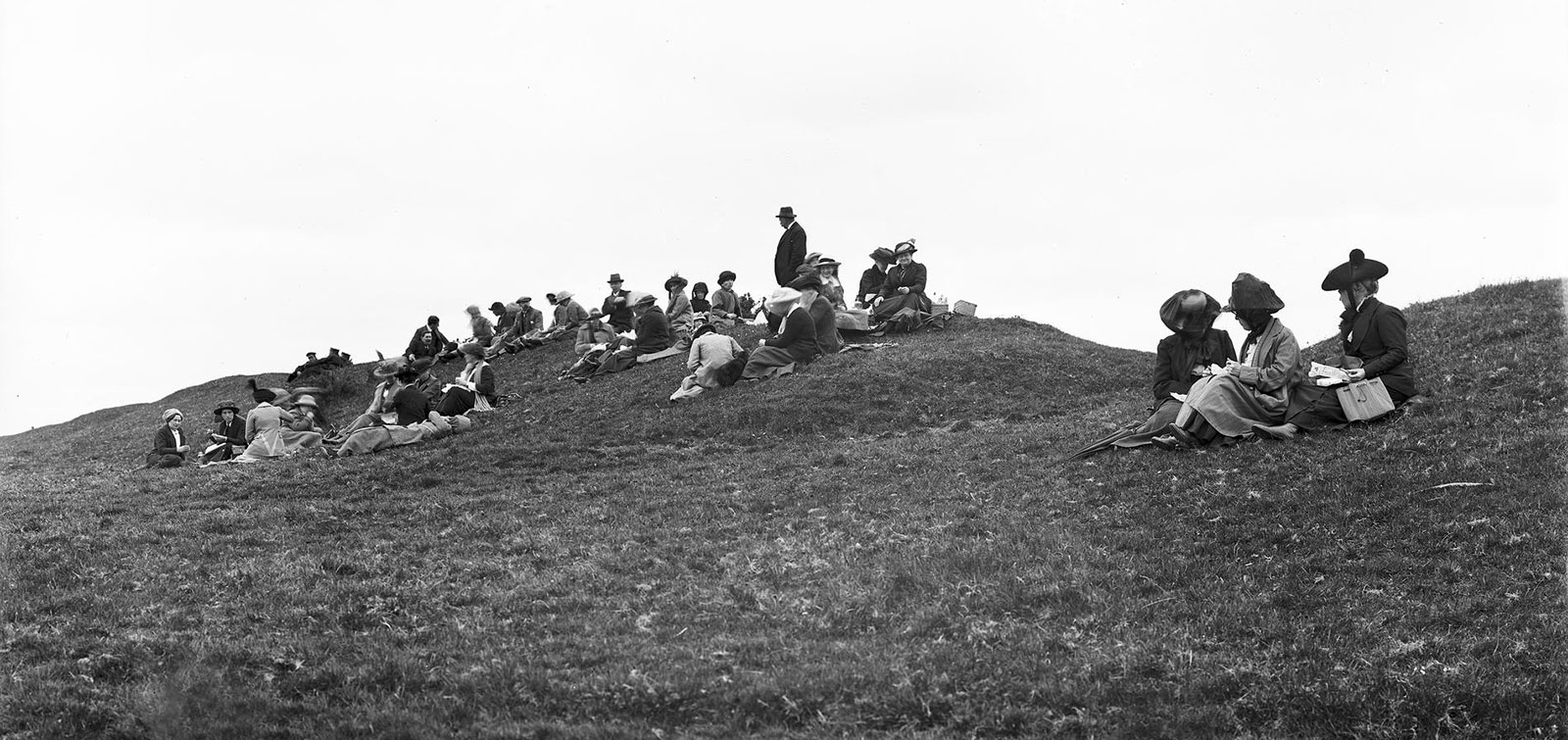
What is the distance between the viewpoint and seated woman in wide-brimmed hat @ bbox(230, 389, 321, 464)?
70.6 feet

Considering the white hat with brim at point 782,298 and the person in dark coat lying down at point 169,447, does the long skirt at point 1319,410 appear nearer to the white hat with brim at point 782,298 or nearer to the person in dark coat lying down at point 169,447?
the white hat with brim at point 782,298

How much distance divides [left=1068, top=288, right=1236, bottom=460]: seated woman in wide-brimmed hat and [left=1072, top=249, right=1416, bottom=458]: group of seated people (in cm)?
45

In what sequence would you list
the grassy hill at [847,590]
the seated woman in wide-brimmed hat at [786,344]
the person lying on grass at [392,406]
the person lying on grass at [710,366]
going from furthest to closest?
the seated woman in wide-brimmed hat at [786,344]
the person lying on grass at [710,366]
the person lying on grass at [392,406]
the grassy hill at [847,590]

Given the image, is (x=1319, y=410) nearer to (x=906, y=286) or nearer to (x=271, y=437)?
(x=906, y=286)

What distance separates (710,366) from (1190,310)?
978 centimetres

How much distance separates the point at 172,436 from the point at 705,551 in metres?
15.7

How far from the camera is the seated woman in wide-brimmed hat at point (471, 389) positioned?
23500mm

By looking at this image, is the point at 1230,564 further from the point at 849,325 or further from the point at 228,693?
the point at 849,325

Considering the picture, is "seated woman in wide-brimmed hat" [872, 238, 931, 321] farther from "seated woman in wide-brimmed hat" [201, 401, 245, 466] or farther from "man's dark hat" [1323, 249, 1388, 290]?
"man's dark hat" [1323, 249, 1388, 290]

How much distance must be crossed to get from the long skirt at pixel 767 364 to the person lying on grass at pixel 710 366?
21 cm

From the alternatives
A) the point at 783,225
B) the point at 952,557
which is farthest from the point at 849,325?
the point at 952,557

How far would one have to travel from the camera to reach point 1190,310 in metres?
15.7

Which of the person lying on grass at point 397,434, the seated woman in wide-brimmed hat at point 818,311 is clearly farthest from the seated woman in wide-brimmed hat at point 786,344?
the person lying on grass at point 397,434

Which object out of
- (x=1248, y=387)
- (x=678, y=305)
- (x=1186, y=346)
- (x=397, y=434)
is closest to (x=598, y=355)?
(x=678, y=305)
